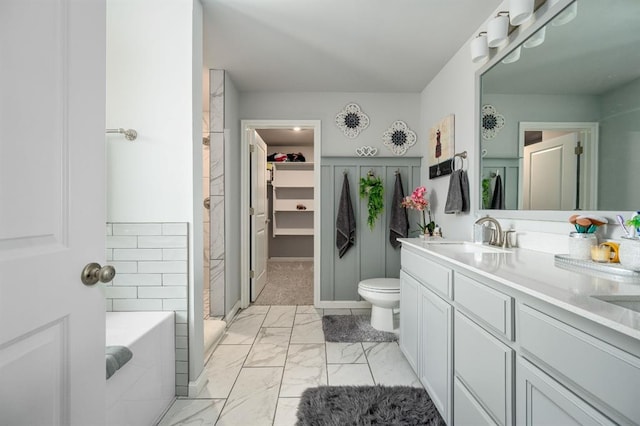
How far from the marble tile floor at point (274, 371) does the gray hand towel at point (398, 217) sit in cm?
113

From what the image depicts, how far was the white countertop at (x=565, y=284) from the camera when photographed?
62cm

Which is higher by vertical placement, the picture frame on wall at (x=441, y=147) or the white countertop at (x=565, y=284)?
the picture frame on wall at (x=441, y=147)

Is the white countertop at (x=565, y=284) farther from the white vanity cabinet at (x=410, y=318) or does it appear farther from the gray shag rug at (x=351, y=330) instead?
the gray shag rug at (x=351, y=330)

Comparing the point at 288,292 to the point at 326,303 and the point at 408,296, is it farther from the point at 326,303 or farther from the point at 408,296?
the point at 408,296

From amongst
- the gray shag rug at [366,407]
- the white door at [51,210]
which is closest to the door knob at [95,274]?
the white door at [51,210]

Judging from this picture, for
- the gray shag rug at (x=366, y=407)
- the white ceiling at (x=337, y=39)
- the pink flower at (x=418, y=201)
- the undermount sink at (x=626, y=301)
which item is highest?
the white ceiling at (x=337, y=39)

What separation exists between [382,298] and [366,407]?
0.96 m

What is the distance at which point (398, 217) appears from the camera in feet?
10.0

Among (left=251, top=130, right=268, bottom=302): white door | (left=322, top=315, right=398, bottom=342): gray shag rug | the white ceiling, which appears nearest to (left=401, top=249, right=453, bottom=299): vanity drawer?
(left=322, top=315, right=398, bottom=342): gray shag rug

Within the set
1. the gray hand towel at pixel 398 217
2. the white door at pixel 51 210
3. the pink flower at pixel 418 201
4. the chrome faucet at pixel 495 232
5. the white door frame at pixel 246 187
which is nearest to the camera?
the white door at pixel 51 210

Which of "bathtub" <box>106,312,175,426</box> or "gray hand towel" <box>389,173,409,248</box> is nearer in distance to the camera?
"bathtub" <box>106,312,175,426</box>

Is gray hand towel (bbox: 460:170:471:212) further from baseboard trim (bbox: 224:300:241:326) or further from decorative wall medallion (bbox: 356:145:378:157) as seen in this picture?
baseboard trim (bbox: 224:300:241:326)

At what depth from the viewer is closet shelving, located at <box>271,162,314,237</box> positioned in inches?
222

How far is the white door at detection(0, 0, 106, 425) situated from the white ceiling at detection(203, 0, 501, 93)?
1432 mm
